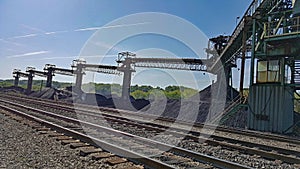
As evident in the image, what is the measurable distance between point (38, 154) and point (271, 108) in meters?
12.6

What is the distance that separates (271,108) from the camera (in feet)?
48.3

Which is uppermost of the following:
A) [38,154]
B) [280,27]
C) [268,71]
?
[280,27]

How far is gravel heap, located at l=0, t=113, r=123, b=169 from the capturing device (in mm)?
5309

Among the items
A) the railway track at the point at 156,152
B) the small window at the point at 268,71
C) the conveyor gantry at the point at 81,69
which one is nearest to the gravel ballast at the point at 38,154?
the railway track at the point at 156,152

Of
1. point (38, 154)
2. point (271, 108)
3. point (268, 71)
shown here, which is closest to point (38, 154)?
point (38, 154)

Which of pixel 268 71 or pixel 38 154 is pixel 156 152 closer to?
pixel 38 154

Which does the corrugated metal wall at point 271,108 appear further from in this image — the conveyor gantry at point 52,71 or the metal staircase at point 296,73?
the conveyor gantry at point 52,71

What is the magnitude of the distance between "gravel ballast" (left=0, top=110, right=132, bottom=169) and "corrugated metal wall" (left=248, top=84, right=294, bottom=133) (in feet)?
37.6

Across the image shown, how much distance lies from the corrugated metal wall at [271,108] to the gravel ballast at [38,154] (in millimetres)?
11468

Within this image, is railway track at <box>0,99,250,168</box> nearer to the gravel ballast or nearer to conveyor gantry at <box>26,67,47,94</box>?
the gravel ballast

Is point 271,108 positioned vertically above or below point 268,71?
below

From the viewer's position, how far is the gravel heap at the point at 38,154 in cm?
531

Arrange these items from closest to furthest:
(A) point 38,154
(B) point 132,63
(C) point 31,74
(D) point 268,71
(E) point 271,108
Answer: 1. (A) point 38,154
2. (E) point 271,108
3. (D) point 268,71
4. (B) point 132,63
5. (C) point 31,74

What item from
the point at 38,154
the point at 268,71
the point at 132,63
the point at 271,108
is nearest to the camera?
the point at 38,154
